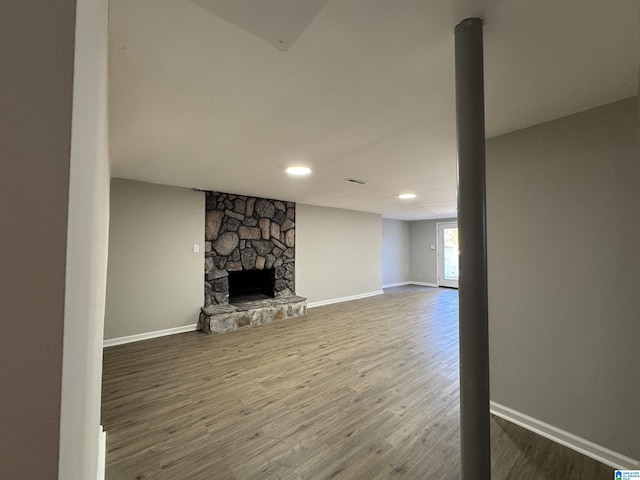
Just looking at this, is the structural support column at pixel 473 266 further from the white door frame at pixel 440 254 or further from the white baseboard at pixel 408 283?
the white door frame at pixel 440 254

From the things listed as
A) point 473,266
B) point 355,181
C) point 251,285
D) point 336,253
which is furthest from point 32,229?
point 336,253

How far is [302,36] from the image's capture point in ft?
3.31

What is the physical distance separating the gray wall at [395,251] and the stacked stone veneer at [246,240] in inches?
143

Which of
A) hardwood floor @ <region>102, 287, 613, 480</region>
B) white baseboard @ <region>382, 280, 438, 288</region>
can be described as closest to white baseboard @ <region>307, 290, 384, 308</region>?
white baseboard @ <region>382, 280, 438, 288</region>

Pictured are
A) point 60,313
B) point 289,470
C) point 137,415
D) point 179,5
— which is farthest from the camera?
point 137,415

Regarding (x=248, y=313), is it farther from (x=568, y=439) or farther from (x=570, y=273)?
(x=570, y=273)

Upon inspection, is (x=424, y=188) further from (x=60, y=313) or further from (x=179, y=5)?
(x=60, y=313)

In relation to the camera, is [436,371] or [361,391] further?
[436,371]

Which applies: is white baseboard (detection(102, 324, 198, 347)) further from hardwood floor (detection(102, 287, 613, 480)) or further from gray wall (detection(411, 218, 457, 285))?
gray wall (detection(411, 218, 457, 285))

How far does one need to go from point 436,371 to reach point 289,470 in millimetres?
1781

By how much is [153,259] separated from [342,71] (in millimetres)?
3551

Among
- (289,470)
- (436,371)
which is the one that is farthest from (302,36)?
(436,371)

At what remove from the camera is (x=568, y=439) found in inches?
63.6

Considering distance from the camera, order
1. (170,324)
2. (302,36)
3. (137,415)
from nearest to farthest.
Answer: (302,36) → (137,415) → (170,324)
